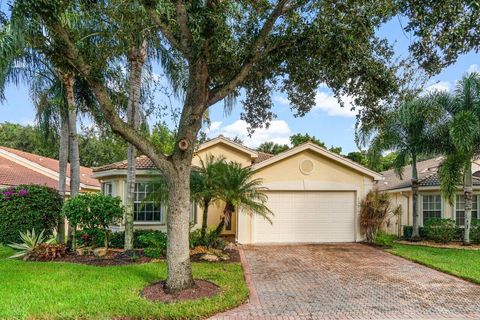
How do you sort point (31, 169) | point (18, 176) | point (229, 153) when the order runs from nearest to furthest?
point (229, 153)
point (18, 176)
point (31, 169)

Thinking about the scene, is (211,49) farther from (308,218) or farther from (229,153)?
(229,153)

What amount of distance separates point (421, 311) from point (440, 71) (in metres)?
5.00

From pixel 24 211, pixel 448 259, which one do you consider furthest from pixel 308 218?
pixel 24 211

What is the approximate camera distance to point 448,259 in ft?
41.4

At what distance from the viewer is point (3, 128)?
4559 centimetres

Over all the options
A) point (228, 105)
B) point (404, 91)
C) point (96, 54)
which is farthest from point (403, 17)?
point (96, 54)

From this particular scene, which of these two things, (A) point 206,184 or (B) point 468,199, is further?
(B) point 468,199

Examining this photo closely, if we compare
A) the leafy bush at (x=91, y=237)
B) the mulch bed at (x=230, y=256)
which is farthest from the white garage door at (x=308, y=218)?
the leafy bush at (x=91, y=237)

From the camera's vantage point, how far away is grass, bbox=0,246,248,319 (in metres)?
6.91

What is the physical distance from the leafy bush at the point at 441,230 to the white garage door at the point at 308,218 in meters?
3.62

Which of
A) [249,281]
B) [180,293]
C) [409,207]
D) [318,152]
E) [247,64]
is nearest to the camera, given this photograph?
[180,293]

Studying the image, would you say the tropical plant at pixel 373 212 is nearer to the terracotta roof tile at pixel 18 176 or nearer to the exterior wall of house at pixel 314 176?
the exterior wall of house at pixel 314 176

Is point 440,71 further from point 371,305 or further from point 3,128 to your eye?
point 3,128

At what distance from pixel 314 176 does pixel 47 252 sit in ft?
35.6
